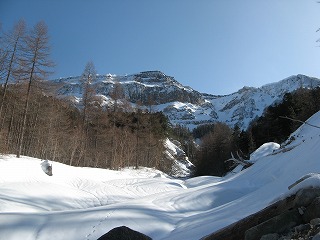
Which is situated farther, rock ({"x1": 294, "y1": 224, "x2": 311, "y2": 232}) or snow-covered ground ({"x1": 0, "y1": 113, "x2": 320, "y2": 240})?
snow-covered ground ({"x1": 0, "y1": 113, "x2": 320, "y2": 240})

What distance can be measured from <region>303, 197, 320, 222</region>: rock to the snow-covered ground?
38cm

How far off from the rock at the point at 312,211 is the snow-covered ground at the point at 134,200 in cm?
38

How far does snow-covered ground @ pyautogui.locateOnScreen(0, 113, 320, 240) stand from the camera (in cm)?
678

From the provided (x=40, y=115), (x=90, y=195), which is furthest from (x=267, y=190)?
(x=40, y=115)

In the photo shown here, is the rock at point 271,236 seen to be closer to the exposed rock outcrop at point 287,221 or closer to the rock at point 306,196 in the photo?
the exposed rock outcrop at point 287,221

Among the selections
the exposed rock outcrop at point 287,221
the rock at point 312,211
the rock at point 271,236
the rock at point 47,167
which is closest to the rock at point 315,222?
the exposed rock outcrop at point 287,221

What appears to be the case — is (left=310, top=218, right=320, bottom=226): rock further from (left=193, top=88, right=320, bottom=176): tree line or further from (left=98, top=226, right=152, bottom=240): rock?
(left=193, top=88, right=320, bottom=176): tree line

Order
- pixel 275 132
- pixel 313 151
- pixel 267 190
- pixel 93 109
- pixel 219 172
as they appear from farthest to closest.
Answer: pixel 219 172
pixel 275 132
pixel 93 109
pixel 313 151
pixel 267 190

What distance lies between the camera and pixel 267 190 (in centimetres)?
852

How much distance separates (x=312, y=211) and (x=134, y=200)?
30.2 ft

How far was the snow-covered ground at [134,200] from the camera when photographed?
6777 millimetres

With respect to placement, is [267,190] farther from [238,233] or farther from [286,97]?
[286,97]

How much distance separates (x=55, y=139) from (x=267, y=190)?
22.9 meters

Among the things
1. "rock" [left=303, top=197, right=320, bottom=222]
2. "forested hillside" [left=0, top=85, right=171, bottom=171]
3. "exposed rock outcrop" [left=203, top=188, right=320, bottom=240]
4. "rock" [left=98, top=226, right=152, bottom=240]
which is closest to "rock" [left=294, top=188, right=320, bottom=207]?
"exposed rock outcrop" [left=203, top=188, right=320, bottom=240]
